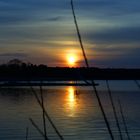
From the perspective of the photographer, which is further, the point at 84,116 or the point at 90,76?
the point at 84,116

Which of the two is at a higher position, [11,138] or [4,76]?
[4,76]

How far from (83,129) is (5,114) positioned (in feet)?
35.7

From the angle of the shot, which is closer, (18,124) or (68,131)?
(68,131)

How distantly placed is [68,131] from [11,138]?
4722 mm

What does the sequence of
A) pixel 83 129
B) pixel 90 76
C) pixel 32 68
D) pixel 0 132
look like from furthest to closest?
pixel 83 129 < pixel 0 132 < pixel 32 68 < pixel 90 76

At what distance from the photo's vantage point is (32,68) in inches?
86.7

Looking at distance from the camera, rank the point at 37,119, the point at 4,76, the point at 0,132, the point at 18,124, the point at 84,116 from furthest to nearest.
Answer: the point at 4,76 → the point at 84,116 → the point at 37,119 → the point at 18,124 → the point at 0,132

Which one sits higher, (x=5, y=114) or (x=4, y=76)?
(x=4, y=76)

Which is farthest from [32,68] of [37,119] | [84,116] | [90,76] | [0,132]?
[84,116]

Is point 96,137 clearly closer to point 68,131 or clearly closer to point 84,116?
point 68,131

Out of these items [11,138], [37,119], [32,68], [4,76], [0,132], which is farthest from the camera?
[4,76]

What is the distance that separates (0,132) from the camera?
27469 mm

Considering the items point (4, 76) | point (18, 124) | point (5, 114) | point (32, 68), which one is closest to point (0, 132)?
point (18, 124)

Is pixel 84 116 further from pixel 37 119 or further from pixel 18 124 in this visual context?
pixel 18 124
